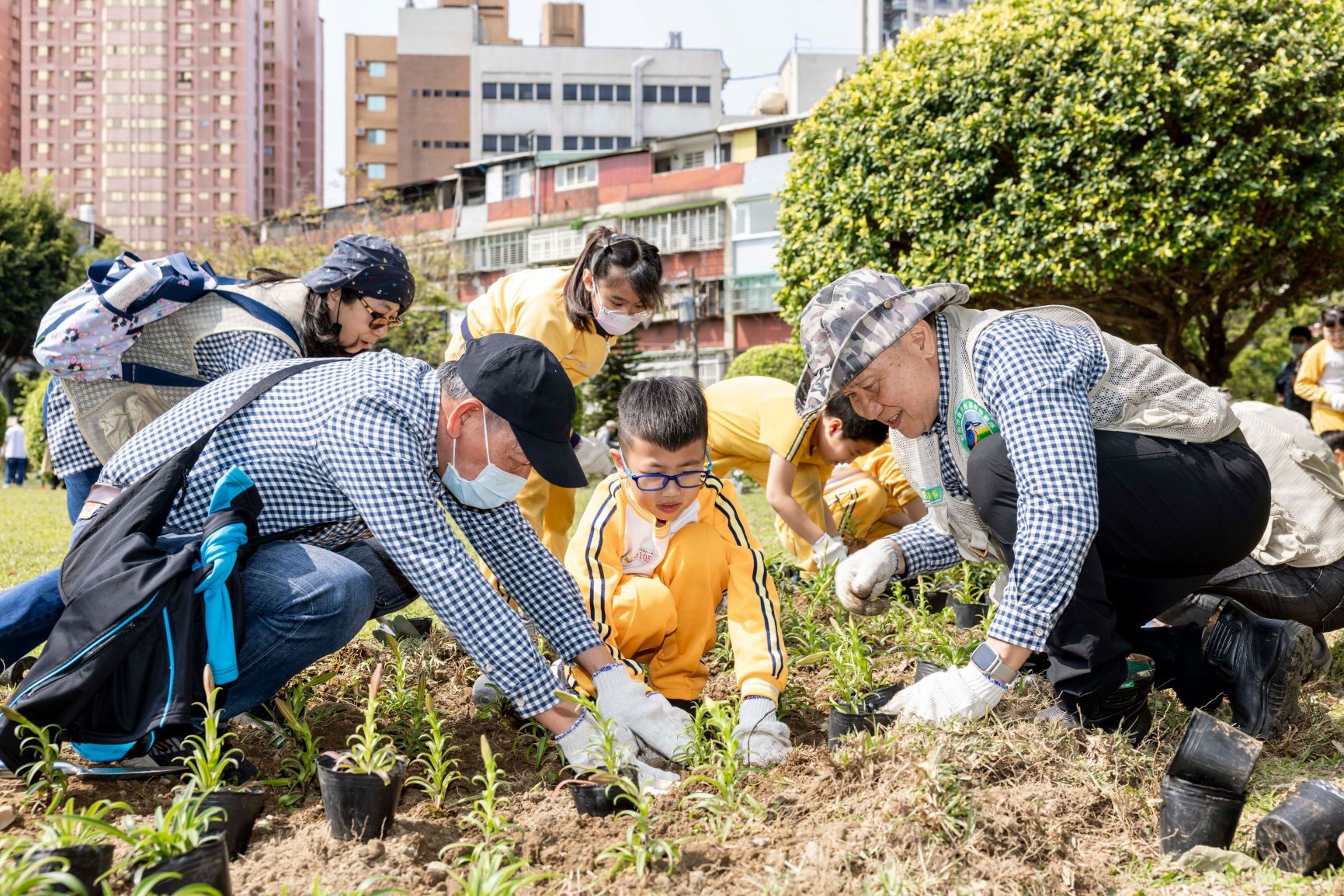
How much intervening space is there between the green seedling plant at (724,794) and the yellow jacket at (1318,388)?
24.1 ft

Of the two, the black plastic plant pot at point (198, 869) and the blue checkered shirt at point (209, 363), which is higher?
the blue checkered shirt at point (209, 363)

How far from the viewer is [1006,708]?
120 inches

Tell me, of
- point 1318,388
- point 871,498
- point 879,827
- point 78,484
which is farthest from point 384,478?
point 1318,388

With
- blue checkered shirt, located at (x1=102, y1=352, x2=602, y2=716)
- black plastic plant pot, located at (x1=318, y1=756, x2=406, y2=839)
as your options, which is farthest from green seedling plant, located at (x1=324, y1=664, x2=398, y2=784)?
blue checkered shirt, located at (x1=102, y1=352, x2=602, y2=716)

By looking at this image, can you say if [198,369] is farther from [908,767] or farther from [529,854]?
[908,767]

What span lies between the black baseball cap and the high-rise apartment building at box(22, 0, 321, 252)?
284 ft

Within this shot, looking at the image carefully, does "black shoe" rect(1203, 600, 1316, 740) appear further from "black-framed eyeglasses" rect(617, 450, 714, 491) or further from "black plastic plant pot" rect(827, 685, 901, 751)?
"black-framed eyeglasses" rect(617, 450, 714, 491)

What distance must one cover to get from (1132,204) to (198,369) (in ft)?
34.6

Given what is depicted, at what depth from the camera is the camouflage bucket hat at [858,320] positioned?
9.77ft

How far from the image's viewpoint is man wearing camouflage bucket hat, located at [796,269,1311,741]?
9.12ft

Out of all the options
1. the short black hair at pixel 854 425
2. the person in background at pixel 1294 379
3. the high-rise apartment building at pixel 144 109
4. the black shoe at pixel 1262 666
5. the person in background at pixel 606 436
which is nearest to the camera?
the black shoe at pixel 1262 666

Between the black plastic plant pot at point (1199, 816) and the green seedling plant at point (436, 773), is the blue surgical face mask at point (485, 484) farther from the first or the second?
the black plastic plant pot at point (1199, 816)

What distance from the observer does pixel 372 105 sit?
66125mm

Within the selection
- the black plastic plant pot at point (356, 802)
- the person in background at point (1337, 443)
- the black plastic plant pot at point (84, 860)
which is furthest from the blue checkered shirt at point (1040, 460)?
the person in background at point (1337, 443)
